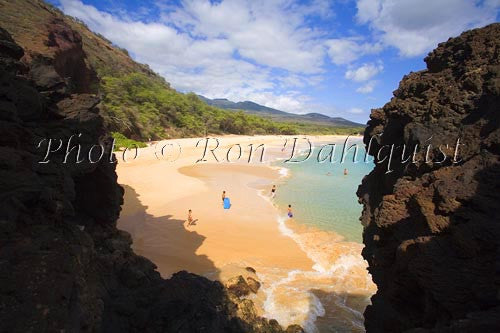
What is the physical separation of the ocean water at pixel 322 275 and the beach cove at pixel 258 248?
3 centimetres

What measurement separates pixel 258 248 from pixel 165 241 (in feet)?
11.5

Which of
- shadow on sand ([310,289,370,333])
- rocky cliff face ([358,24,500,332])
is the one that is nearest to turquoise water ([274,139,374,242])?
shadow on sand ([310,289,370,333])

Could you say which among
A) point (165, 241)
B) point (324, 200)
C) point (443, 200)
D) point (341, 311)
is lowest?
point (165, 241)

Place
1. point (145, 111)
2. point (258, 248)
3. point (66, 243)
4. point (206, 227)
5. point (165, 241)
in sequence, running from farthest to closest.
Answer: point (145, 111)
point (206, 227)
point (258, 248)
point (165, 241)
point (66, 243)

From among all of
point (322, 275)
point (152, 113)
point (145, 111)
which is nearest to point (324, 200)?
point (322, 275)

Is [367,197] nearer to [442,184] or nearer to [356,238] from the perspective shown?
[442,184]

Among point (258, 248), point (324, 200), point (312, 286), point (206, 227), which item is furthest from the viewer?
point (324, 200)

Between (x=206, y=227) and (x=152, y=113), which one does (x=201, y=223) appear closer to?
(x=206, y=227)

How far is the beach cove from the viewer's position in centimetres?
884

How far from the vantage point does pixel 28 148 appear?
12.6ft

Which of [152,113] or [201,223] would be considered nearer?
[201,223]

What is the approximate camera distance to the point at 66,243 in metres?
3.46

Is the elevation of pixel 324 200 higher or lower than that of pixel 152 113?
lower

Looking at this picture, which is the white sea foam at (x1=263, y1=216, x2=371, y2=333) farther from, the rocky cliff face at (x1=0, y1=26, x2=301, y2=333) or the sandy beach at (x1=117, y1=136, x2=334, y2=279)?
the rocky cliff face at (x1=0, y1=26, x2=301, y2=333)
